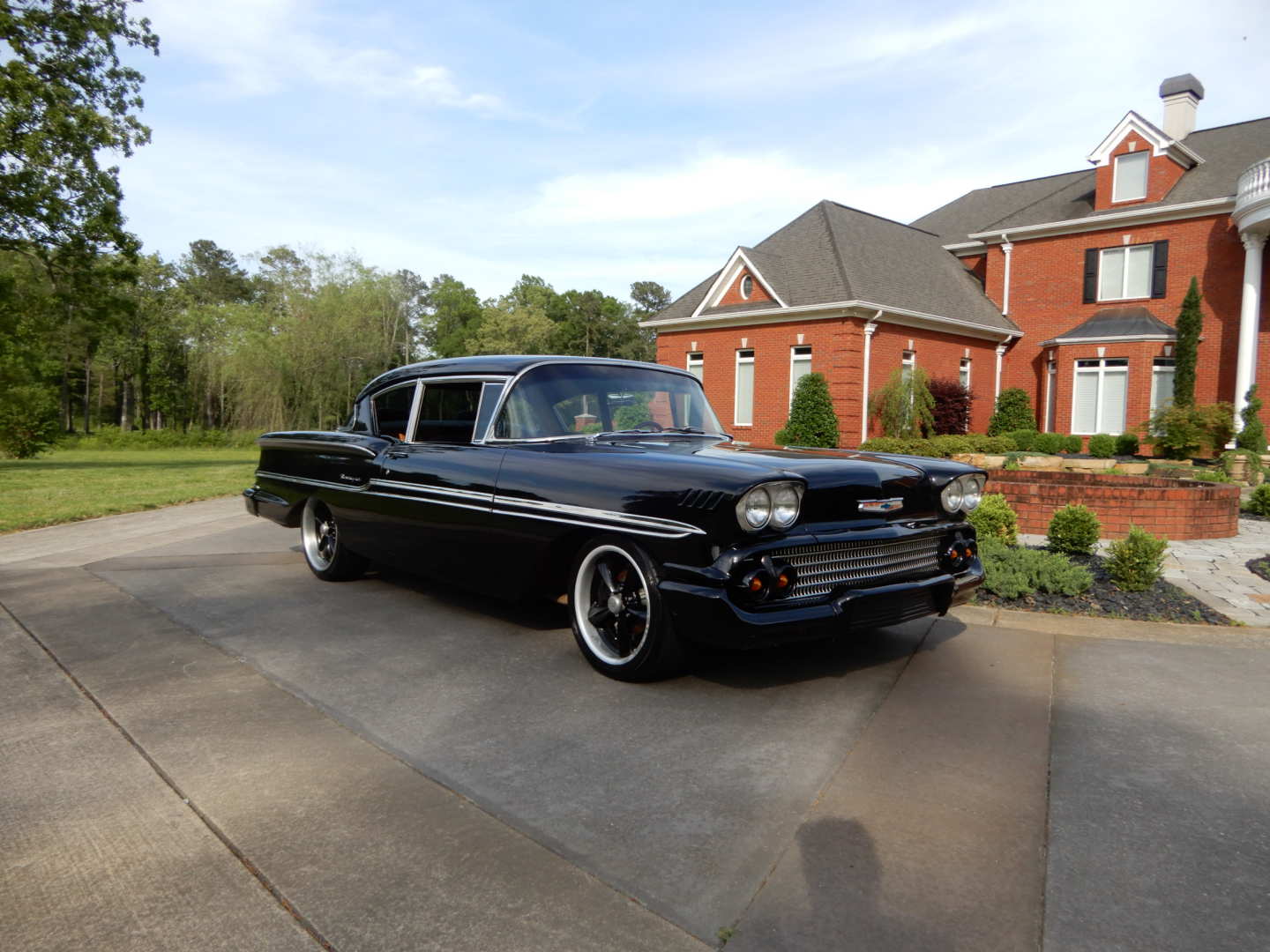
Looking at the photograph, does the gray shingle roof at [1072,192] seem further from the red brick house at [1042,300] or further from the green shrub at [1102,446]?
the green shrub at [1102,446]

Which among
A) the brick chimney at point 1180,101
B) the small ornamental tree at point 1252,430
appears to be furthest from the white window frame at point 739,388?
the brick chimney at point 1180,101

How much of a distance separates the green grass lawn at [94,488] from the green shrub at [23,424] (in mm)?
485

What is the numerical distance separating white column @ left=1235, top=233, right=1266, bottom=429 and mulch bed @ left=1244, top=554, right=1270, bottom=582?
48.6 ft

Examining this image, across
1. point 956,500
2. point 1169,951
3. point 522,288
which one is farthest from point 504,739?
point 522,288

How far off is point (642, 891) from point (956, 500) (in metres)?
2.77

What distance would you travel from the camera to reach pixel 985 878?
227 cm

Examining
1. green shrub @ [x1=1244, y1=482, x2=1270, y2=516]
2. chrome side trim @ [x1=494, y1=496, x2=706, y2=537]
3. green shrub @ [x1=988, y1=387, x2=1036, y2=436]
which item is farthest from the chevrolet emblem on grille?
green shrub @ [x1=988, y1=387, x2=1036, y2=436]

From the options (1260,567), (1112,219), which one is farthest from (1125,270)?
(1260,567)

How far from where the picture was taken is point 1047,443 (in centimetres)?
2120

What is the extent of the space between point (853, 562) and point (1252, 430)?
19.3 metres

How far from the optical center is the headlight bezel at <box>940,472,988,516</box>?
13.6 ft

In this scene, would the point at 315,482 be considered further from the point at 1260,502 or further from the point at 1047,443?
the point at 1047,443

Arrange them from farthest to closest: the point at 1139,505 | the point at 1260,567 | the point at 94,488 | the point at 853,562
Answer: the point at 94,488
the point at 1139,505
the point at 1260,567
the point at 853,562

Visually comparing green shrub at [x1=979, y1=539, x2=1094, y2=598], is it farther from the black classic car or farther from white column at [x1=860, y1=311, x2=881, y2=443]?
white column at [x1=860, y1=311, x2=881, y2=443]
